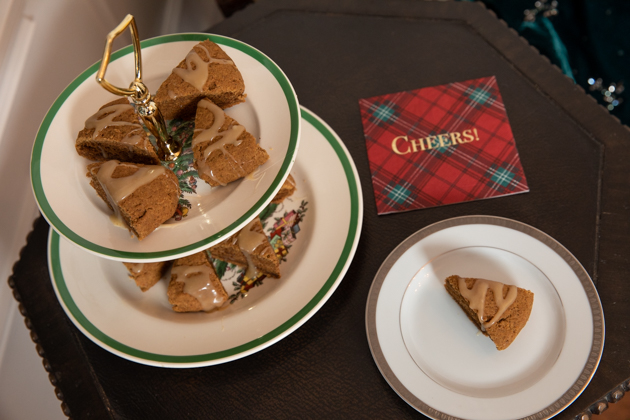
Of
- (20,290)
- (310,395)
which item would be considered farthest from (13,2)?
(310,395)

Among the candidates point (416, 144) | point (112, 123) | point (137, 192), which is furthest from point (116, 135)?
point (416, 144)

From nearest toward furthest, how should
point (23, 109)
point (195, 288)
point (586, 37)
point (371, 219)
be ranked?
point (195, 288)
point (371, 219)
point (23, 109)
point (586, 37)

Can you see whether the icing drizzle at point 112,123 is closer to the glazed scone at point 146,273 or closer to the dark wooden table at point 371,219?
the glazed scone at point 146,273

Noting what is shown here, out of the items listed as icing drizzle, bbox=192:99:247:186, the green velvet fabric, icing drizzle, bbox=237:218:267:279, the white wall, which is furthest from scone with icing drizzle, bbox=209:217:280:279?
the green velvet fabric

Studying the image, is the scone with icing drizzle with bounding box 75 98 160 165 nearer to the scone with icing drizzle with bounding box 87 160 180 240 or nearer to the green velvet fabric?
the scone with icing drizzle with bounding box 87 160 180 240

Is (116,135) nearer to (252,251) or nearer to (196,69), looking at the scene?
(196,69)

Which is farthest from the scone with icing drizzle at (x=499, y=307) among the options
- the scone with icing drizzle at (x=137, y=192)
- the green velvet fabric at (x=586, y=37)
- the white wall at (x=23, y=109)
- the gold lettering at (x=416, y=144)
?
the white wall at (x=23, y=109)
